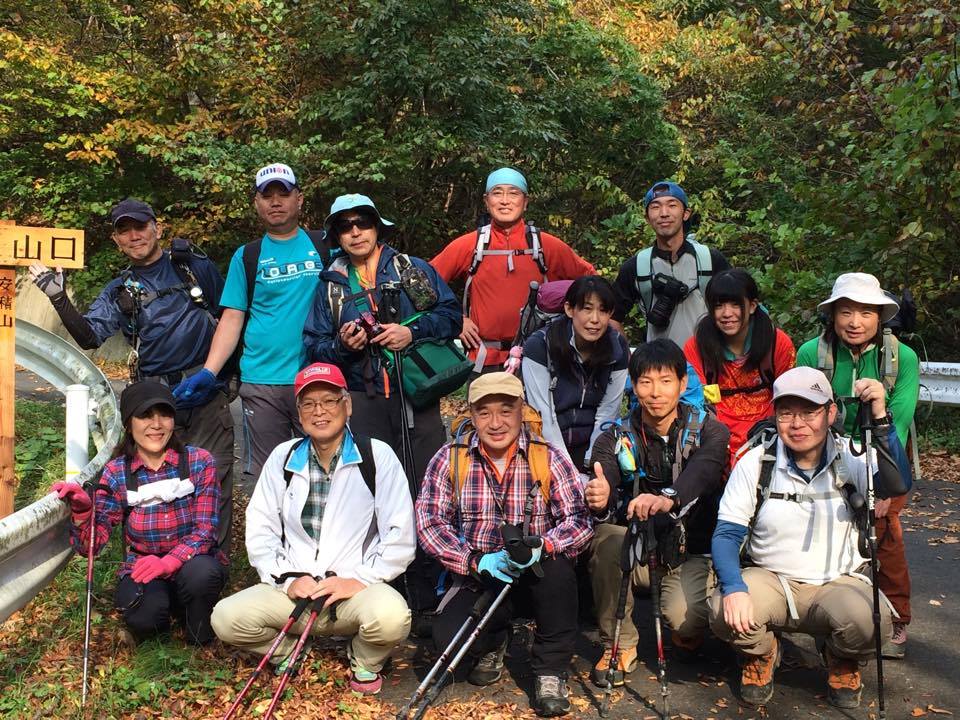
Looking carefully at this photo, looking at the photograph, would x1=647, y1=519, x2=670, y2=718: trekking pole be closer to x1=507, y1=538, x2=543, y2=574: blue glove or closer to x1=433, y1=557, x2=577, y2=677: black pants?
x1=433, y1=557, x2=577, y2=677: black pants

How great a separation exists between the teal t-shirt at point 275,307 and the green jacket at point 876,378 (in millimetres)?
2815

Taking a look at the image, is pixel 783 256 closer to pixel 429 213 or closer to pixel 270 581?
pixel 429 213

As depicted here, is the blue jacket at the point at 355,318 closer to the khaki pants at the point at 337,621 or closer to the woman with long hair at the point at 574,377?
the woman with long hair at the point at 574,377

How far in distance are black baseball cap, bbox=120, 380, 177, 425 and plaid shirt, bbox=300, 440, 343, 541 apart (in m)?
0.84

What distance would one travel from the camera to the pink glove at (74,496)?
15.1 feet

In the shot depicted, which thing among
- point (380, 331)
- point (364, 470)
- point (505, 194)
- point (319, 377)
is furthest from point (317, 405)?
point (505, 194)

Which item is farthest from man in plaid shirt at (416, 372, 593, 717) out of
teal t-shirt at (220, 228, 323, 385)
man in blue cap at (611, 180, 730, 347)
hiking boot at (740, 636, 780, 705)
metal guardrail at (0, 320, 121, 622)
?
metal guardrail at (0, 320, 121, 622)

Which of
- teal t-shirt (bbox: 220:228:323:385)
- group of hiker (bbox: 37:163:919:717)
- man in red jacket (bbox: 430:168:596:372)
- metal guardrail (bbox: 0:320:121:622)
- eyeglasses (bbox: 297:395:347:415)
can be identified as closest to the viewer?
metal guardrail (bbox: 0:320:121:622)

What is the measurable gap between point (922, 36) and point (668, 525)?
748cm

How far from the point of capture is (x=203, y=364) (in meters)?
5.75

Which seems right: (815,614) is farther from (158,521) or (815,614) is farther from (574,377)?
(158,521)

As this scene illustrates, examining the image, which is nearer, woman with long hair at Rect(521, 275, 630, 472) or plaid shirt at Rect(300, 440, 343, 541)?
plaid shirt at Rect(300, 440, 343, 541)

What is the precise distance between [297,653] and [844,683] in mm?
2413

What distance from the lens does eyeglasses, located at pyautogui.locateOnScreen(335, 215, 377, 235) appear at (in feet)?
17.8
